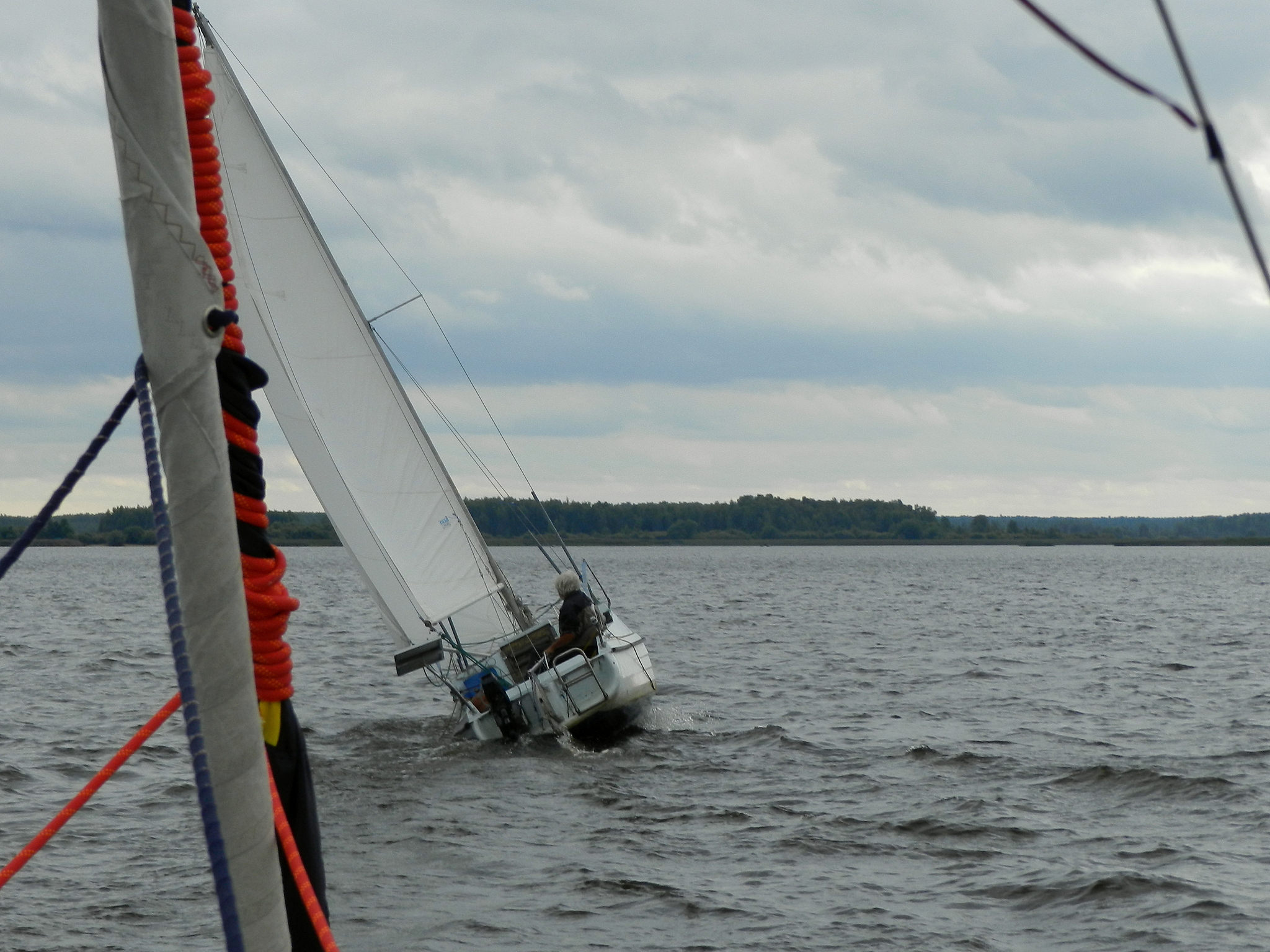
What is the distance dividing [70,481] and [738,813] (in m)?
10.6

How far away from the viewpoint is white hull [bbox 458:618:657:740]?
14992mm

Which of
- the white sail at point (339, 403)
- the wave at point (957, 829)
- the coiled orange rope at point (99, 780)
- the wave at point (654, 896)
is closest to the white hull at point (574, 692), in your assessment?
the white sail at point (339, 403)

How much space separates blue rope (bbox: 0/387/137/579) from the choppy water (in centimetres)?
635

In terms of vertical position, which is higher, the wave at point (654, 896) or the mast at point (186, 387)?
the mast at point (186, 387)

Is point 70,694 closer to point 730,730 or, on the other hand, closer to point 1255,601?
point 730,730

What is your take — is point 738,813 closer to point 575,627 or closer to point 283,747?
point 575,627

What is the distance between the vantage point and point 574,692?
49.4 feet

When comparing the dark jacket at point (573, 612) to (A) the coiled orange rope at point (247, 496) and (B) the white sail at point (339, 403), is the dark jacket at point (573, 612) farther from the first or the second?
(A) the coiled orange rope at point (247, 496)

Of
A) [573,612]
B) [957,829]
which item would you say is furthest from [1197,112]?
[573,612]

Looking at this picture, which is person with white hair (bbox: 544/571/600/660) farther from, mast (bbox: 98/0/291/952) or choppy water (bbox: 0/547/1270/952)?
mast (bbox: 98/0/291/952)

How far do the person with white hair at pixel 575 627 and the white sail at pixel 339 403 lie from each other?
200cm

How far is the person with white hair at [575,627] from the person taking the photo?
15.2m

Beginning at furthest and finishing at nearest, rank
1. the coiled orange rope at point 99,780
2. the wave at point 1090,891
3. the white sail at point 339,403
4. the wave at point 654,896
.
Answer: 1. the white sail at point 339,403
2. the wave at point 1090,891
3. the wave at point 654,896
4. the coiled orange rope at point 99,780

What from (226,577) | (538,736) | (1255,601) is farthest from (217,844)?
(1255,601)
